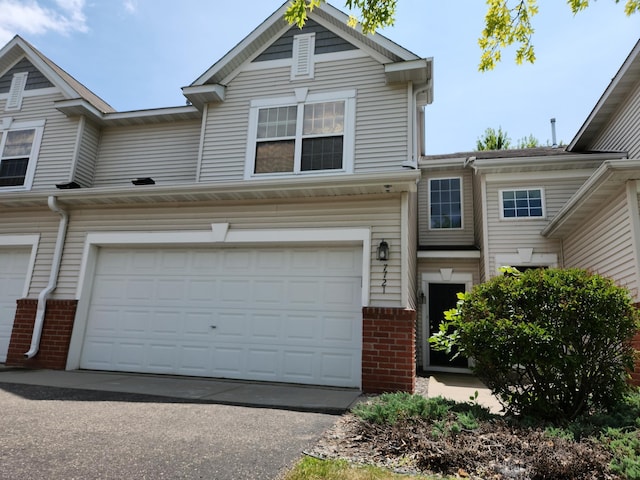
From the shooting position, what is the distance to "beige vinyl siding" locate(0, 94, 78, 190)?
994 centimetres

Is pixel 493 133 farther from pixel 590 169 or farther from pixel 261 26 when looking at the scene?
pixel 261 26

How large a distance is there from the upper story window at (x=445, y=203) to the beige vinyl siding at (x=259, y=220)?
6050mm

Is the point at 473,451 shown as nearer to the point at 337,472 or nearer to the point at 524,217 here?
the point at 337,472

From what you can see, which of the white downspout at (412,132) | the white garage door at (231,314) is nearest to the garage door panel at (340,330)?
the white garage door at (231,314)

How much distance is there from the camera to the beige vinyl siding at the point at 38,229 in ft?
27.7

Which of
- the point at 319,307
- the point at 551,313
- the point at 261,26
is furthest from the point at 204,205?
the point at 551,313

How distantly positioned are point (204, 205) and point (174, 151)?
3130 millimetres

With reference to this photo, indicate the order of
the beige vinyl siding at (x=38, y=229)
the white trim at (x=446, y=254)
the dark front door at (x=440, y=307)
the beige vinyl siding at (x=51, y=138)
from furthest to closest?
1. the white trim at (x=446, y=254)
2. the dark front door at (x=440, y=307)
3. the beige vinyl siding at (x=51, y=138)
4. the beige vinyl siding at (x=38, y=229)

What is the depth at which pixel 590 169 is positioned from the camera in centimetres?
1033

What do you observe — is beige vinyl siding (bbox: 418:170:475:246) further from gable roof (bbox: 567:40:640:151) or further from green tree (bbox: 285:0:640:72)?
green tree (bbox: 285:0:640:72)

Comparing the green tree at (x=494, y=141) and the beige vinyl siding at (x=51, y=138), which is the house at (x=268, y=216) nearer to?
the beige vinyl siding at (x=51, y=138)

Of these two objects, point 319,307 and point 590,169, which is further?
point 590,169

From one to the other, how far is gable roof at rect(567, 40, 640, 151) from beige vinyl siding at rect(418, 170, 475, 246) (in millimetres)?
3156

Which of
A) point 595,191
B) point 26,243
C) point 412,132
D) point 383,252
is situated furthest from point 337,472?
point 26,243
